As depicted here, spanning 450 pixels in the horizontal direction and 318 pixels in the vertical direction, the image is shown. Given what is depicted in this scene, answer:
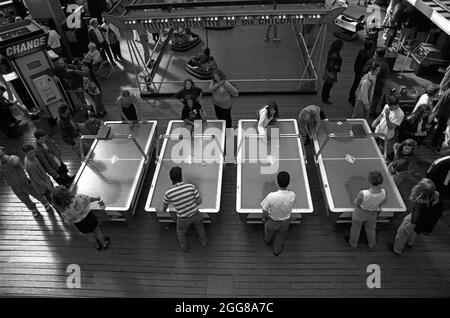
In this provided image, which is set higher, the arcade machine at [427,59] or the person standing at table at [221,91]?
the person standing at table at [221,91]

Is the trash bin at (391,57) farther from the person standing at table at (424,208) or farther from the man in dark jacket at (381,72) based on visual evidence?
the person standing at table at (424,208)

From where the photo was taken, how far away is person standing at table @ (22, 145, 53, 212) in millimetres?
5468

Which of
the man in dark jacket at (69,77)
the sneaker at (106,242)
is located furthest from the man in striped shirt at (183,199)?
the man in dark jacket at (69,77)

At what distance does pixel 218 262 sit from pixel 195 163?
6.79 ft

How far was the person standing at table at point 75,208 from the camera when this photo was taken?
457cm

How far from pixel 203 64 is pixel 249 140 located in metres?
4.34

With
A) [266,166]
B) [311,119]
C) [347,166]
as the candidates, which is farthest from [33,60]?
[347,166]

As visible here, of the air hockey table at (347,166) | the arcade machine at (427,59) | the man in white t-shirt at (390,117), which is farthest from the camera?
the arcade machine at (427,59)

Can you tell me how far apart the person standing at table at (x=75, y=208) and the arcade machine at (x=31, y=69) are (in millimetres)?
4254

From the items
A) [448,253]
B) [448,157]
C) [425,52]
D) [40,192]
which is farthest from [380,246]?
[425,52]

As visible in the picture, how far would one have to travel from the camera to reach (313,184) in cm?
667

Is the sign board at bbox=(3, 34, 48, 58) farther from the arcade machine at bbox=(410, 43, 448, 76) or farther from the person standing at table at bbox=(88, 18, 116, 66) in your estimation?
the arcade machine at bbox=(410, 43, 448, 76)

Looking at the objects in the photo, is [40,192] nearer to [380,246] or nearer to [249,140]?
[249,140]

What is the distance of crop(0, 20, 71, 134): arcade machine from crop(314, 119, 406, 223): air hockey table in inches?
262
